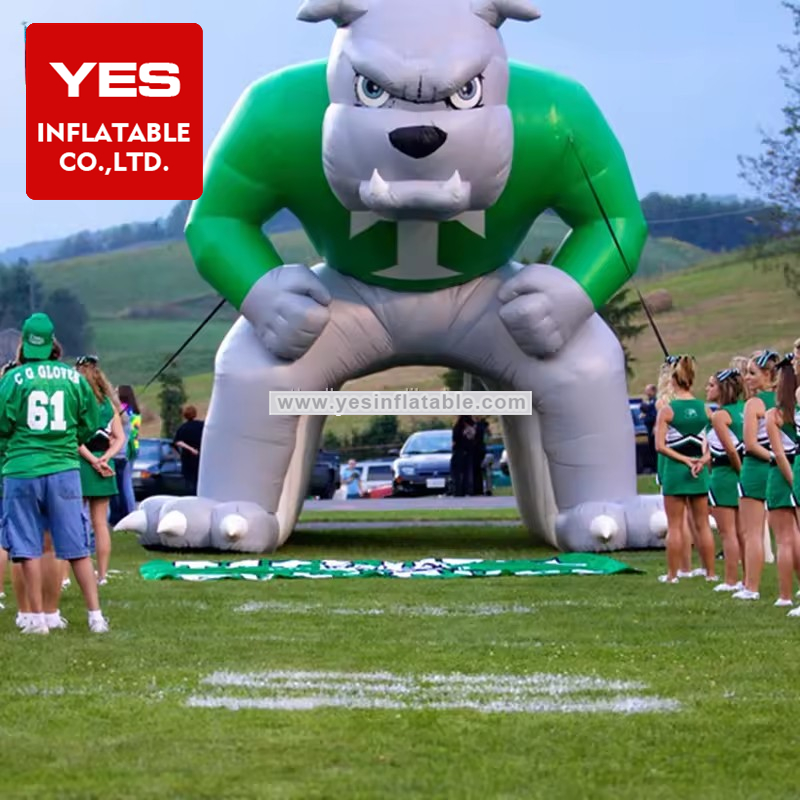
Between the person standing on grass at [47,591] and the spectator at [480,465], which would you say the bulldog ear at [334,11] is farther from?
the spectator at [480,465]

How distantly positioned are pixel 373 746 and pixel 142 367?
176ft

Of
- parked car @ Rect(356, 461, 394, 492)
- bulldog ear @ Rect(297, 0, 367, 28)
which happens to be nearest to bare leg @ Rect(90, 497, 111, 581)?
bulldog ear @ Rect(297, 0, 367, 28)

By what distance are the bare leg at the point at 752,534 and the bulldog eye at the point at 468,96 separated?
4.03 m

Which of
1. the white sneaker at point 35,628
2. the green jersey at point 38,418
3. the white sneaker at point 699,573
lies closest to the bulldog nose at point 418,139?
the white sneaker at point 699,573

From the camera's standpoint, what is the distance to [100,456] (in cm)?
1257

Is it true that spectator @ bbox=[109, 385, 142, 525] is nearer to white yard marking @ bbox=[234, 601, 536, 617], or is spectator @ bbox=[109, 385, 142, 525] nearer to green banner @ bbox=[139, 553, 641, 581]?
green banner @ bbox=[139, 553, 641, 581]

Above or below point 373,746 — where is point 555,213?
above

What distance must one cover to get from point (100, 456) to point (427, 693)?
5.72 metres

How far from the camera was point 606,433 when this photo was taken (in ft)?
49.4

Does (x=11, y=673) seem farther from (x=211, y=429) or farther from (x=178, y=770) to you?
(x=211, y=429)

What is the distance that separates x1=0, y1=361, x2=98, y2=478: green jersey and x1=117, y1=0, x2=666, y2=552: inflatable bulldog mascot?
484 cm

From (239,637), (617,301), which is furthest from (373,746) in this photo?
(617,301)

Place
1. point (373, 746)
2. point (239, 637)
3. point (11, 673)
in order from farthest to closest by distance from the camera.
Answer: point (239, 637) → point (11, 673) → point (373, 746)

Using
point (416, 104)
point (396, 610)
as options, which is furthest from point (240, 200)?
point (396, 610)
